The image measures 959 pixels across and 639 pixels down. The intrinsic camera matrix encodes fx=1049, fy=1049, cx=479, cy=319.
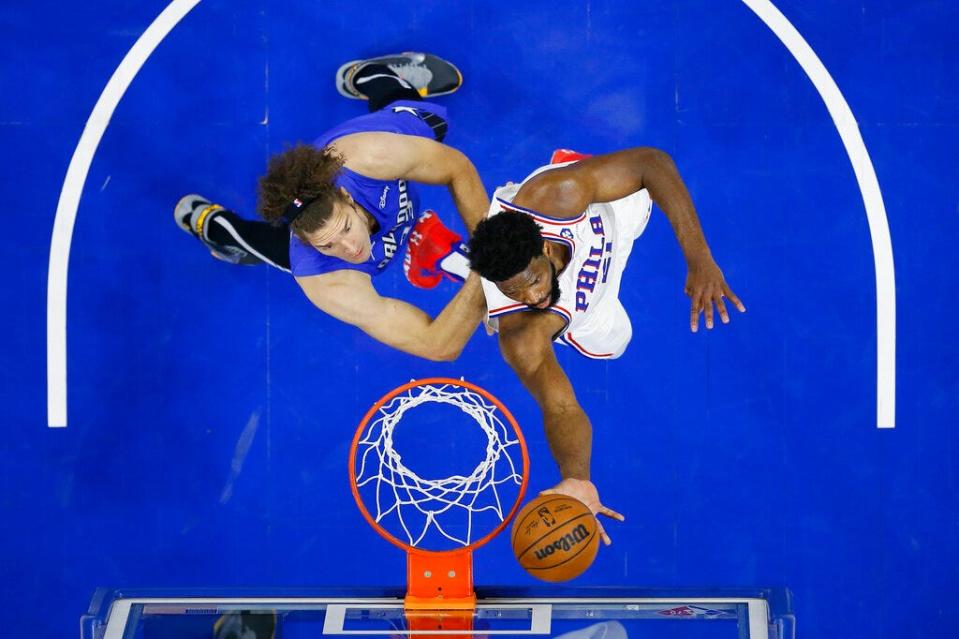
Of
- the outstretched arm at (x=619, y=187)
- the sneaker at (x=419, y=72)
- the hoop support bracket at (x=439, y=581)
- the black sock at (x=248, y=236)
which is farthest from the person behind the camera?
the sneaker at (x=419, y=72)

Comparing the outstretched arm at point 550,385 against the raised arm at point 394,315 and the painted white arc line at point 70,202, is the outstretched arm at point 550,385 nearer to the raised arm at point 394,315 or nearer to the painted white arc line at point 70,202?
the raised arm at point 394,315

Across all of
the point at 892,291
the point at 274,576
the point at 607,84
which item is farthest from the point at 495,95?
the point at 274,576

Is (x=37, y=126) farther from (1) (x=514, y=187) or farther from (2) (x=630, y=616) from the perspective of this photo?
(2) (x=630, y=616)

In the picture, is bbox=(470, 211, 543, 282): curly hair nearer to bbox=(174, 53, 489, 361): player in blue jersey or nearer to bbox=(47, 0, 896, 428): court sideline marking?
bbox=(174, 53, 489, 361): player in blue jersey

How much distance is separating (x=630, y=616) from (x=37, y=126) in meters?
4.47

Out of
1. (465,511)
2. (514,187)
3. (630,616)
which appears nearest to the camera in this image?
(630,616)

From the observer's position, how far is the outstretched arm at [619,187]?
508 centimetres

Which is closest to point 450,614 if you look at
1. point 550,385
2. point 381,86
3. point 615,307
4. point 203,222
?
point 550,385

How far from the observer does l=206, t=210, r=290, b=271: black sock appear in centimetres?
598

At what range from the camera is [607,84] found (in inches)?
247

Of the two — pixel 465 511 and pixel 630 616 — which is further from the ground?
pixel 465 511

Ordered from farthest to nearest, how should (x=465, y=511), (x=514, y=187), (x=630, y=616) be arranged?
(x=465, y=511), (x=514, y=187), (x=630, y=616)

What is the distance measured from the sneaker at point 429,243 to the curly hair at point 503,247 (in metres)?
1.11

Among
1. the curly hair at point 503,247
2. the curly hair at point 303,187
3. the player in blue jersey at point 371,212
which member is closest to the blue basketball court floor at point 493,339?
the player in blue jersey at point 371,212
